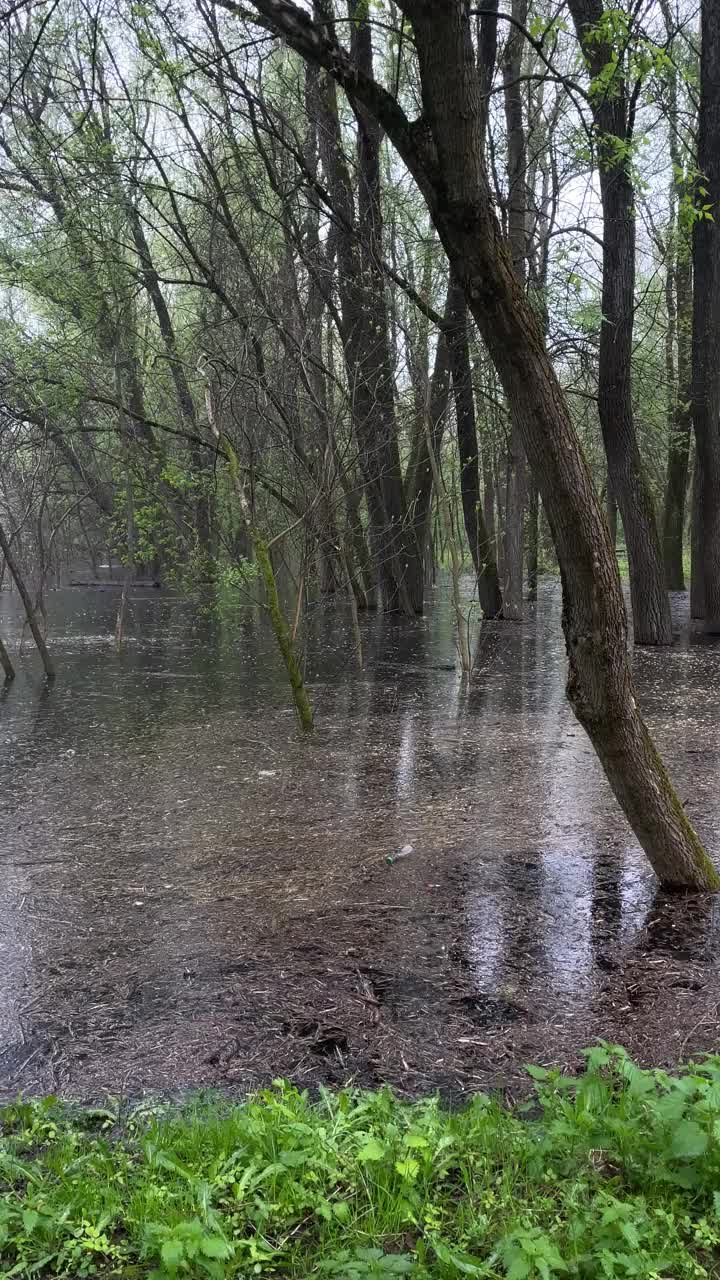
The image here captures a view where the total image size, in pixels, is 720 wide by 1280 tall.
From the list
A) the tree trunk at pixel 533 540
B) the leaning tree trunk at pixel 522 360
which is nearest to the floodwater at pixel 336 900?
the leaning tree trunk at pixel 522 360

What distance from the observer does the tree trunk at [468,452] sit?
13250 millimetres

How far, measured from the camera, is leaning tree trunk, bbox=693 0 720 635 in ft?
41.5

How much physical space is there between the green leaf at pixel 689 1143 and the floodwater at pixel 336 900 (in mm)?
945

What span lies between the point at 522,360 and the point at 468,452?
38.1 feet

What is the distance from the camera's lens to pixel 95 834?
20.7 feet

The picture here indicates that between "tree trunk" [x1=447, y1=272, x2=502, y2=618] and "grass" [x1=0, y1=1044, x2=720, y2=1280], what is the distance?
10.8 metres

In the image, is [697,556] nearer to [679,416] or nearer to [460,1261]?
[679,416]

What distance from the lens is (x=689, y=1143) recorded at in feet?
7.91

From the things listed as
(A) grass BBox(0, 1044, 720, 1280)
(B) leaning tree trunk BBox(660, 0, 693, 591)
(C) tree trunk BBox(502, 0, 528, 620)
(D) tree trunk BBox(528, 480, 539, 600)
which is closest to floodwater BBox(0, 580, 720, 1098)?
(A) grass BBox(0, 1044, 720, 1280)

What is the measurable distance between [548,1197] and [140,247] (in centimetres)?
1475

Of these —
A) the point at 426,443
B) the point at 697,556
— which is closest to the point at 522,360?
the point at 426,443

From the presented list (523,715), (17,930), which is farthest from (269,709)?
(17,930)

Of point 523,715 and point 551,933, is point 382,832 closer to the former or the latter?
point 551,933

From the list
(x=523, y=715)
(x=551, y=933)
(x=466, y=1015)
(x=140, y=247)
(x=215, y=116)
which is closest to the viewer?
(x=466, y=1015)
